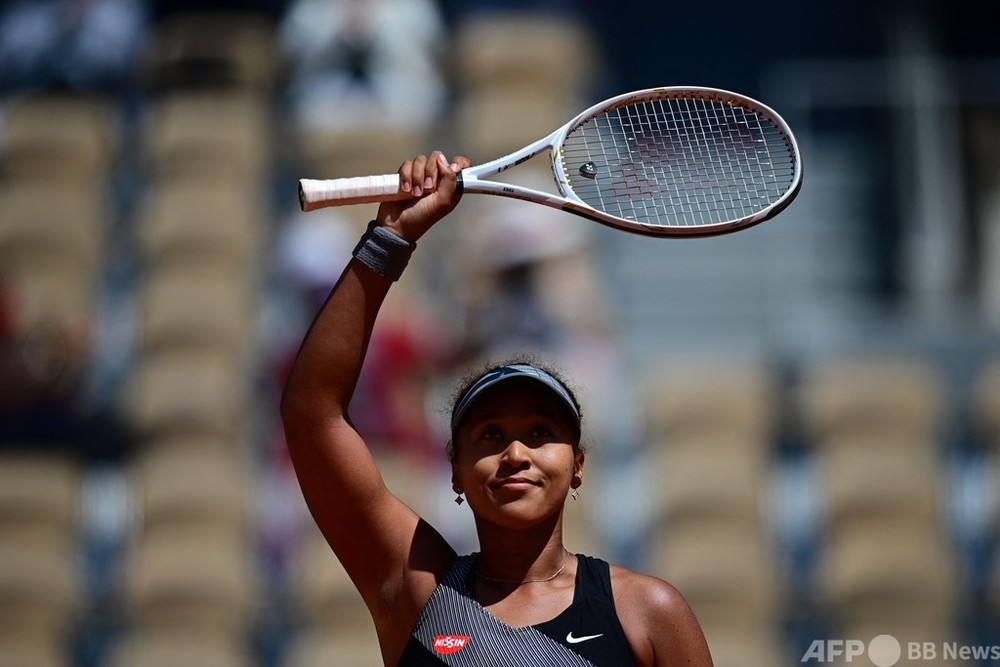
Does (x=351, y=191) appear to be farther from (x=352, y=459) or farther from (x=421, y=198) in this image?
(x=352, y=459)

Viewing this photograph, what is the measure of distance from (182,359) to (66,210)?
113cm

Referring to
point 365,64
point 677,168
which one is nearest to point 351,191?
point 677,168

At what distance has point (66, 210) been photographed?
25.4 feet

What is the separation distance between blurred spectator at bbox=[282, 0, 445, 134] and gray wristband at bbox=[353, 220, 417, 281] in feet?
16.9

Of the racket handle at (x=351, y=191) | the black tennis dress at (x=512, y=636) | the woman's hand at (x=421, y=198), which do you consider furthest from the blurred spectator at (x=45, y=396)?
the black tennis dress at (x=512, y=636)

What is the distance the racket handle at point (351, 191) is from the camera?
2604mm

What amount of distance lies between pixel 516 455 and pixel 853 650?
3830 millimetres

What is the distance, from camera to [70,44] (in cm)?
790

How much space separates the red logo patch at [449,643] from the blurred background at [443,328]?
316cm

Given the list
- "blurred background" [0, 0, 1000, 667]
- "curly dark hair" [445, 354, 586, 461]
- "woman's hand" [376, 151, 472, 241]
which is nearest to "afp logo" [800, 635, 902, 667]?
"blurred background" [0, 0, 1000, 667]

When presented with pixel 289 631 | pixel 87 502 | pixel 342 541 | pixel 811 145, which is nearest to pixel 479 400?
pixel 342 541

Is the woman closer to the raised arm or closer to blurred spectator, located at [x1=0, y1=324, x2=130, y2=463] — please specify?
the raised arm

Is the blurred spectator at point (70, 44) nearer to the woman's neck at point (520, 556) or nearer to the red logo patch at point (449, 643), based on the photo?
the woman's neck at point (520, 556)

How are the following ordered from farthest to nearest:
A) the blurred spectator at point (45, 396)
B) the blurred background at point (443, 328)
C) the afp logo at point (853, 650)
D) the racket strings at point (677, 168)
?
the blurred spectator at point (45, 396) < the blurred background at point (443, 328) < the afp logo at point (853, 650) < the racket strings at point (677, 168)
